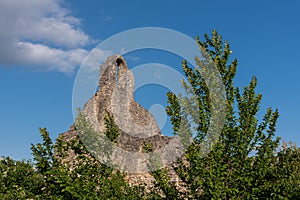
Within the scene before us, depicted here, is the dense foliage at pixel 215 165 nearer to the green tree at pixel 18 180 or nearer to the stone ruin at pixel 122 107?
the green tree at pixel 18 180

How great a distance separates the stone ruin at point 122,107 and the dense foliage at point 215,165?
725 inches

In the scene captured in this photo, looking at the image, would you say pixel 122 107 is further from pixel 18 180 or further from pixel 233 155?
pixel 233 155

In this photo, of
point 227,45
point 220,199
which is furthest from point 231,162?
point 227,45

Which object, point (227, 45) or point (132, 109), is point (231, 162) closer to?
point (227, 45)

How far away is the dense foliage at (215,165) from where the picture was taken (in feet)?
31.4

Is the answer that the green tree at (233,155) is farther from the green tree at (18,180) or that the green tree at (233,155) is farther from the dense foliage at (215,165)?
the green tree at (18,180)

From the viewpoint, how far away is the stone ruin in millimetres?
30239

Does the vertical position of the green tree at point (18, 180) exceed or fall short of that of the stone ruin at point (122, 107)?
it falls short

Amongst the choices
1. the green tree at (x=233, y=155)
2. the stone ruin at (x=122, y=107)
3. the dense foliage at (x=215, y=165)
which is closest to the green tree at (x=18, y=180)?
the dense foliage at (x=215, y=165)

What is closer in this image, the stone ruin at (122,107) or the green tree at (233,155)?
the green tree at (233,155)

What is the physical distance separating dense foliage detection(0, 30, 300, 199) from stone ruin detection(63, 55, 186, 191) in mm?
18411

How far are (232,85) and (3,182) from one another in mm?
8670

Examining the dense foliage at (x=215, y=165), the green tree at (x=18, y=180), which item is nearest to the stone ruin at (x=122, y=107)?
the green tree at (x=18, y=180)

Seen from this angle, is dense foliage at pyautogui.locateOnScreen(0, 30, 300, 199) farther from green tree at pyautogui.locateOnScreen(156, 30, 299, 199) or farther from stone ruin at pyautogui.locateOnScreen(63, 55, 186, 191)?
Result: stone ruin at pyautogui.locateOnScreen(63, 55, 186, 191)
